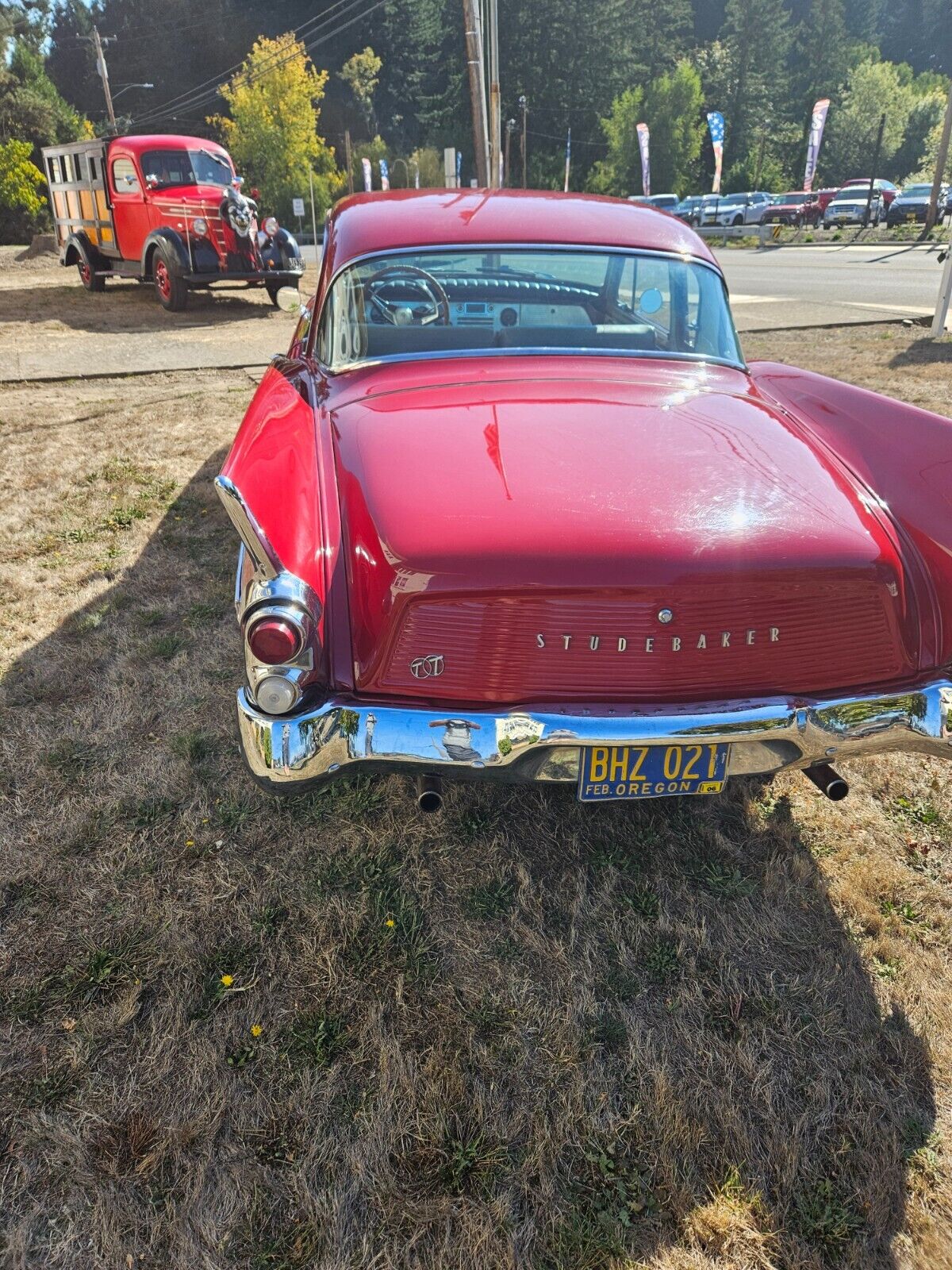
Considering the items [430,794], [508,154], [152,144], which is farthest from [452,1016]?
[508,154]

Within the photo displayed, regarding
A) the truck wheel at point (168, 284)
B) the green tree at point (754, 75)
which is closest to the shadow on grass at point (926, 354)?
the truck wheel at point (168, 284)

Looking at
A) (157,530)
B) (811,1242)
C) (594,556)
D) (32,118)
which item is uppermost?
(32,118)

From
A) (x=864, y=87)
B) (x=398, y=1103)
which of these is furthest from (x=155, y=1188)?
(x=864, y=87)

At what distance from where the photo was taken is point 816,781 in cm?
226

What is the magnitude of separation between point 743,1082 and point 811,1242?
1.08 ft

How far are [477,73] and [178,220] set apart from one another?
6597 millimetres

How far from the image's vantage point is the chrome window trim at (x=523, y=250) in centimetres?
298

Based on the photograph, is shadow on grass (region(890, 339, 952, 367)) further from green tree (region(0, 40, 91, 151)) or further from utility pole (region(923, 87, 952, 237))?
green tree (region(0, 40, 91, 151))

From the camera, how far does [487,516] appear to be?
199cm

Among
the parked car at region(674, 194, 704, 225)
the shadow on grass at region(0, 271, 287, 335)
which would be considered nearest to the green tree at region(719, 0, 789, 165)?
the parked car at region(674, 194, 704, 225)

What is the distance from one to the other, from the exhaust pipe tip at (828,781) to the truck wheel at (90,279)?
14564 millimetres

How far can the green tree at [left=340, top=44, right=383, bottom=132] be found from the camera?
53.2m

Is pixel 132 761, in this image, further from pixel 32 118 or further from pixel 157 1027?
pixel 32 118

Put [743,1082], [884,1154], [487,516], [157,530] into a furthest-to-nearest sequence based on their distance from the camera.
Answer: [157,530]
[487,516]
[743,1082]
[884,1154]
